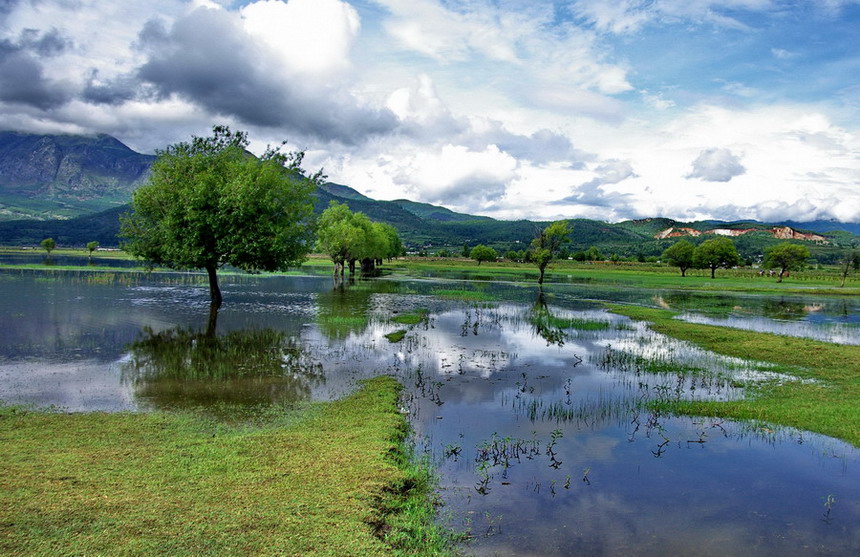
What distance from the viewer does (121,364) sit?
876 inches

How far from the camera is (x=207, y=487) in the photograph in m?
10.1

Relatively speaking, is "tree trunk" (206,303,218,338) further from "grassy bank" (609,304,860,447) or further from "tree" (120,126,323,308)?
"grassy bank" (609,304,860,447)

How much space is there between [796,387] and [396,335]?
20.9 m

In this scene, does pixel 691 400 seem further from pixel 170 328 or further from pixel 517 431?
pixel 170 328

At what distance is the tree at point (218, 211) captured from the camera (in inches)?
1582

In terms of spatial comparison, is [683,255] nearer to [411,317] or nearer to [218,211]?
[411,317]

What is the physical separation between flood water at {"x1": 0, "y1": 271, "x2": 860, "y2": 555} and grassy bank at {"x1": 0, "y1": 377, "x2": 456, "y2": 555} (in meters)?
1.33

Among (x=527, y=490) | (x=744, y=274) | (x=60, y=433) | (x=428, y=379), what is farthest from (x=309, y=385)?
(x=744, y=274)

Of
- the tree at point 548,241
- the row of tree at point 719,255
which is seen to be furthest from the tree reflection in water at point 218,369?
the row of tree at point 719,255

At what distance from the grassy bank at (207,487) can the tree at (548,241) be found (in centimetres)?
8056

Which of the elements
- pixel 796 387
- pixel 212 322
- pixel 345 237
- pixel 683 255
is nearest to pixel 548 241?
pixel 345 237

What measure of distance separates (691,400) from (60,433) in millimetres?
21459

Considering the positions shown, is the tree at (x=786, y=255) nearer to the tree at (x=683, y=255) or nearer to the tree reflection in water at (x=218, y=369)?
the tree at (x=683, y=255)

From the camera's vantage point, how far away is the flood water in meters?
10.7
